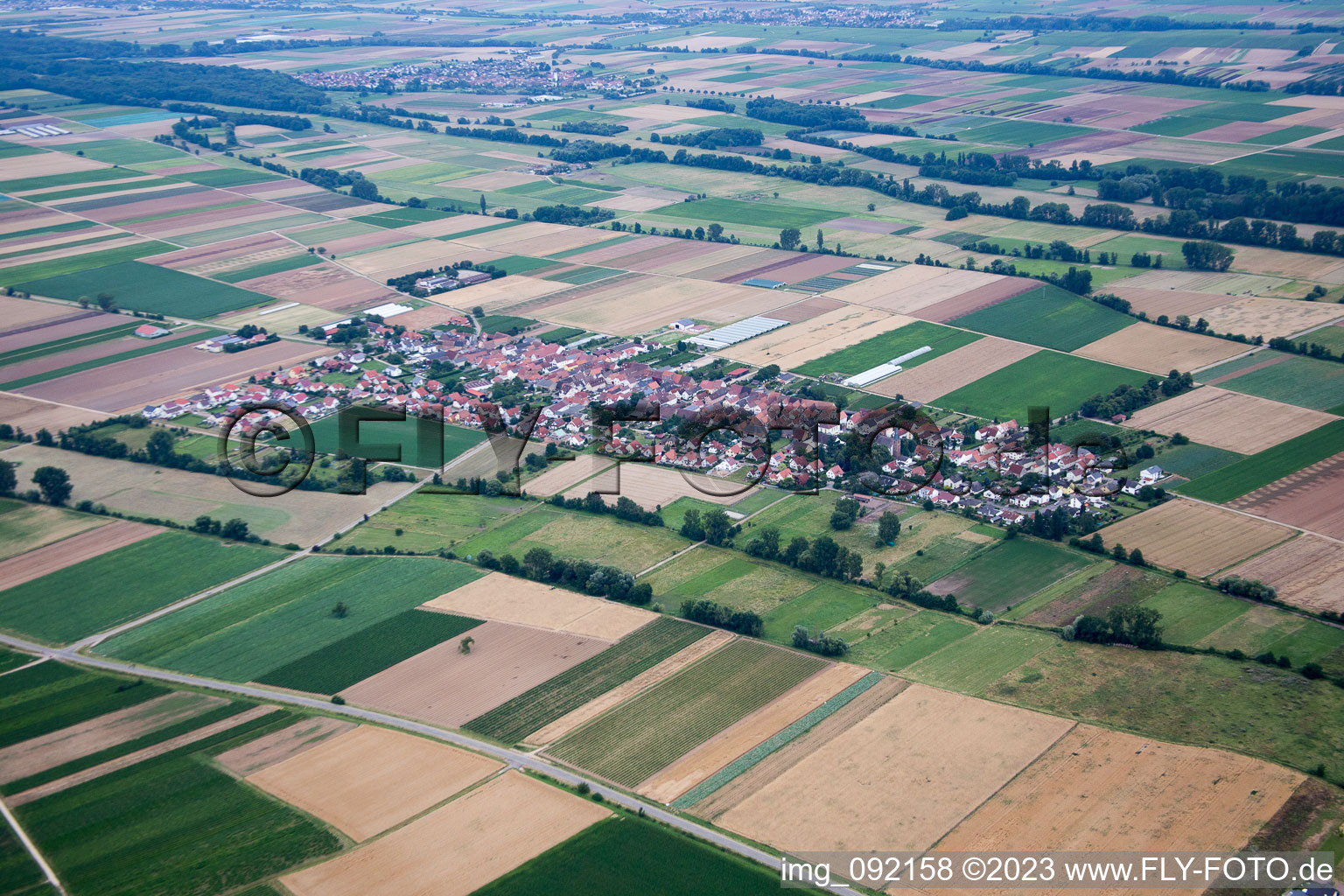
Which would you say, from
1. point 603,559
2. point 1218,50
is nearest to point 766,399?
point 603,559

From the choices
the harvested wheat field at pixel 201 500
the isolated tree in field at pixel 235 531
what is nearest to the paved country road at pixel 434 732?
the isolated tree in field at pixel 235 531

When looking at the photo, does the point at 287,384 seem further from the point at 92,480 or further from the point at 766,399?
the point at 766,399

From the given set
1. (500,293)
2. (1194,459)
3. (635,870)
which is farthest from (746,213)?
(635,870)

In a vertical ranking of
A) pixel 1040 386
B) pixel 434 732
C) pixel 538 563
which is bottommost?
pixel 434 732

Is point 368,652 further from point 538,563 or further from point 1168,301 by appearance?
point 1168,301

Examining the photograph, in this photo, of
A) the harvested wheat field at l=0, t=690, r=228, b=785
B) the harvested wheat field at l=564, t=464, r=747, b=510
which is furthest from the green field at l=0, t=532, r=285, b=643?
the harvested wheat field at l=564, t=464, r=747, b=510

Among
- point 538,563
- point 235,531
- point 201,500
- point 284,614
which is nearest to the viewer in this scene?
point 284,614
